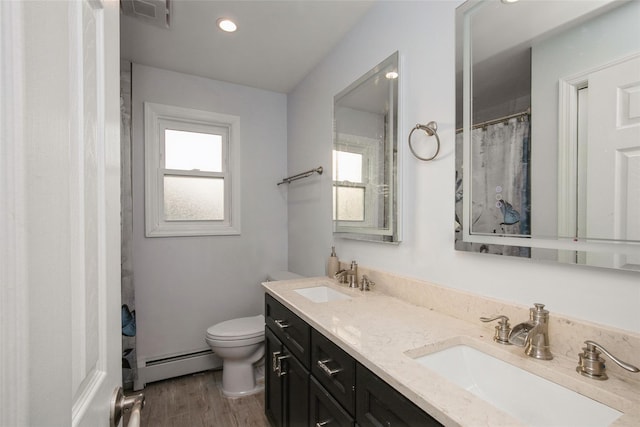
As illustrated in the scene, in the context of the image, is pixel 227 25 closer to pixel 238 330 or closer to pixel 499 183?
pixel 499 183

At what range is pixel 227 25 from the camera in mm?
1878

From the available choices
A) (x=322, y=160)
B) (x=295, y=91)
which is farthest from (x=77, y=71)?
(x=295, y=91)

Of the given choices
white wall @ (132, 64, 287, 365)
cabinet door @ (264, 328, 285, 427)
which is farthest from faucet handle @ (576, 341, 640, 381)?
white wall @ (132, 64, 287, 365)

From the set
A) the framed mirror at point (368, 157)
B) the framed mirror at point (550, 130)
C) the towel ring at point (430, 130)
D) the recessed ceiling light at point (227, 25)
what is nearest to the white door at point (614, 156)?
the framed mirror at point (550, 130)

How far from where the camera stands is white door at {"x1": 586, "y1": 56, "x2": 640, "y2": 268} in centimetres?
76

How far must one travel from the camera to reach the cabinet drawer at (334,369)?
37.0 inches

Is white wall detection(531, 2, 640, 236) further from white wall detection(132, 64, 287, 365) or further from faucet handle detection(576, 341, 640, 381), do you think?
white wall detection(132, 64, 287, 365)

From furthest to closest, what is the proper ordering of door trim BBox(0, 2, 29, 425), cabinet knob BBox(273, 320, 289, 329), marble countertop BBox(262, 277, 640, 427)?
1. cabinet knob BBox(273, 320, 289, 329)
2. marble countertop BBox(262, 277, 640, 427)
3. door trim BBox(0, 2, 29, 425)

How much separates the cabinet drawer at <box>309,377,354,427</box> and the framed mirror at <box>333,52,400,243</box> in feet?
2.46

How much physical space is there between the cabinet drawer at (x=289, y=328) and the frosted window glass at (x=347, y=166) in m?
0.87

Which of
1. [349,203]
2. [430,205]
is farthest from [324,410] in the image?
[349,203]

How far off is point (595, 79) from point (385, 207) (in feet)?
3.02

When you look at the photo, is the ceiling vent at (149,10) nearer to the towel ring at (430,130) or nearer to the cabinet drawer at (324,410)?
the towel ring at (430,130)

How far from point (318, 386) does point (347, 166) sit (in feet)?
4.10
